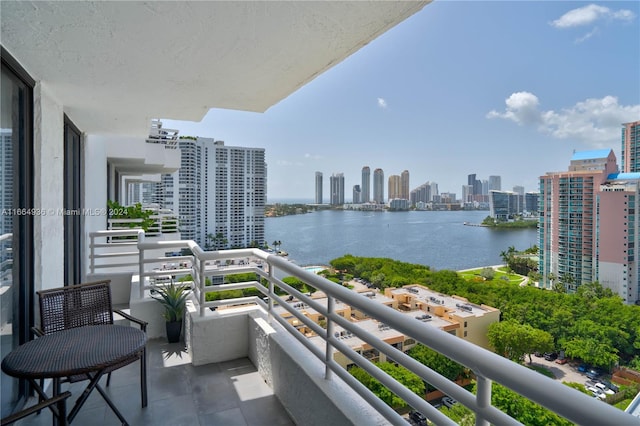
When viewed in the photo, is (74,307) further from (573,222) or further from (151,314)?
(573,222)

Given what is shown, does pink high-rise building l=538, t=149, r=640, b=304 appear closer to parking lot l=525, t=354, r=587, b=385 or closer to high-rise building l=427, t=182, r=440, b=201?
parking lot l=525, t=354, r=587, b=385

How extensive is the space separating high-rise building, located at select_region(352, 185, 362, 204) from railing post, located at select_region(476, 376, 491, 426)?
31.4m

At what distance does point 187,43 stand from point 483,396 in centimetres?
216

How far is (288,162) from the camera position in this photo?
47.2 meters

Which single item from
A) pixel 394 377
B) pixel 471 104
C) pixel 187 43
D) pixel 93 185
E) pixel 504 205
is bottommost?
pixel 394 377

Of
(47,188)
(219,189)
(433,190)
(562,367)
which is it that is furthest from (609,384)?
(433,190)

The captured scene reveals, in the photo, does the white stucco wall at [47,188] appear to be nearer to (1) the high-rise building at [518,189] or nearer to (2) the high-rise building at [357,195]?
(1) the high-rise building at [518,189]

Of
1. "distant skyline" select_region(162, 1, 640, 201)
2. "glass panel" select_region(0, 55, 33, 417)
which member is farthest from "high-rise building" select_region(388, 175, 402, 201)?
"glass panel" select_region(0, 55, 33, 417)

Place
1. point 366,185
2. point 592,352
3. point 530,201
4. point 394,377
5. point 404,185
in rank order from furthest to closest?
point 366,185
point 404,185
point 530,201
point 592,352
point 394,377

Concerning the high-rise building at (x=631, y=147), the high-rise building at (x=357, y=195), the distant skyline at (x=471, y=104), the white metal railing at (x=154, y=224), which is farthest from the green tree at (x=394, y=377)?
the high-rise building at (x=357, y=195)

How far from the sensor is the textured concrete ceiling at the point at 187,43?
5.21 ft

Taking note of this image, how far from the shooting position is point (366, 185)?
36.2m

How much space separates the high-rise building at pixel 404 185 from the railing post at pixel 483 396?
107 feet

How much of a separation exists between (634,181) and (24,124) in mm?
16202
